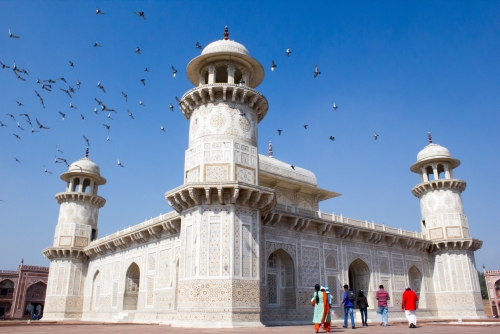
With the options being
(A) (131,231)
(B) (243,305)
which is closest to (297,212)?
(B) (243,305)

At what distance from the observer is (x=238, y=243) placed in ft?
48.7

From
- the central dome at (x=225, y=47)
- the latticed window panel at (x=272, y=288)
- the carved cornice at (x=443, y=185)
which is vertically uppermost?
the central dome at (x=225, y=47)

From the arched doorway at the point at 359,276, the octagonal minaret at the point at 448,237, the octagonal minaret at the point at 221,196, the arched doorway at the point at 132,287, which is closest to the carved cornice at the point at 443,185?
the octagonal minaret at the point at 448,237

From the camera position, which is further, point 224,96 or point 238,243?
point 224,96

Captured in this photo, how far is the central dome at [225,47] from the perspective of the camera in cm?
1750

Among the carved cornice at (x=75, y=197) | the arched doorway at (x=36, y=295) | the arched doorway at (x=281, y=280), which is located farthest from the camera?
the arched doorway at (x=36, y=295)

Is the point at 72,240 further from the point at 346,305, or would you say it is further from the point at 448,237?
the point at 448,237

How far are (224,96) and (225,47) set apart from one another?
7.39ft

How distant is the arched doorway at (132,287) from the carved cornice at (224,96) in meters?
11.2

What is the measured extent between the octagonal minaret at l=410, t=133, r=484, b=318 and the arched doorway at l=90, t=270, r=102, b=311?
21240 millimetres

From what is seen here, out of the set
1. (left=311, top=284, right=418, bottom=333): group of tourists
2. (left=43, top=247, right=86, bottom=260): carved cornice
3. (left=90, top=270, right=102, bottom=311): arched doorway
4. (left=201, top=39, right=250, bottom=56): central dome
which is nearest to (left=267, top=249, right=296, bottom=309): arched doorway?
(left=311, top=284, right=418, bottom=333): group of tourists

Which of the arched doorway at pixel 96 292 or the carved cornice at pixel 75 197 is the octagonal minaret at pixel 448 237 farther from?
the carved cornice at pixel 75 197

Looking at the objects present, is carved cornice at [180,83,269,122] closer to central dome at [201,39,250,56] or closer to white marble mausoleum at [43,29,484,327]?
white marble mausoleum at [43,29,484,327]

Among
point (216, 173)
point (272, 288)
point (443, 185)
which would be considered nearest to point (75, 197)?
point (272, 288)
